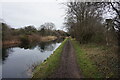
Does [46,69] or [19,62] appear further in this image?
[19,62]

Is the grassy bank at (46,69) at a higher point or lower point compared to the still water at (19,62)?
higher

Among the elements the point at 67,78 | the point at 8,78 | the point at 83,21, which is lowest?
the point at 8,78

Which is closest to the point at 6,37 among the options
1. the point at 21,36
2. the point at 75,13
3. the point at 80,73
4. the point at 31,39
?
the point at 21,36

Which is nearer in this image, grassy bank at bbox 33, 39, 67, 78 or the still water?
grassy bank at bbox 33, 39, 67, 78

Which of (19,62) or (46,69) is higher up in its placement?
(46,69)

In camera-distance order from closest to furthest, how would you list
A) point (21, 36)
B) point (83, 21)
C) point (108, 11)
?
point (108, 11), point (83, 21), point (21, 36)

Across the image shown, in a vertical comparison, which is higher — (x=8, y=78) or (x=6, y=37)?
(x=6, y=37)

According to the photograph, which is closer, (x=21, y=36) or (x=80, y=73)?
(x=80, y=73)

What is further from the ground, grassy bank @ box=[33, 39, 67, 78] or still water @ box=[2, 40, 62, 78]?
grassy bank @ box=[33, 39, 67, 78]

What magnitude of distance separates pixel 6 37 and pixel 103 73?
3073cm

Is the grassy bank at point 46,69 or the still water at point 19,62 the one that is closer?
the grassy bank at point 46,69

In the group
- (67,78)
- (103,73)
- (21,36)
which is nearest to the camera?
(67,78)

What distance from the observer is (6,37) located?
1320 inches

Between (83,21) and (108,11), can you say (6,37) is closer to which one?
(83,21)
